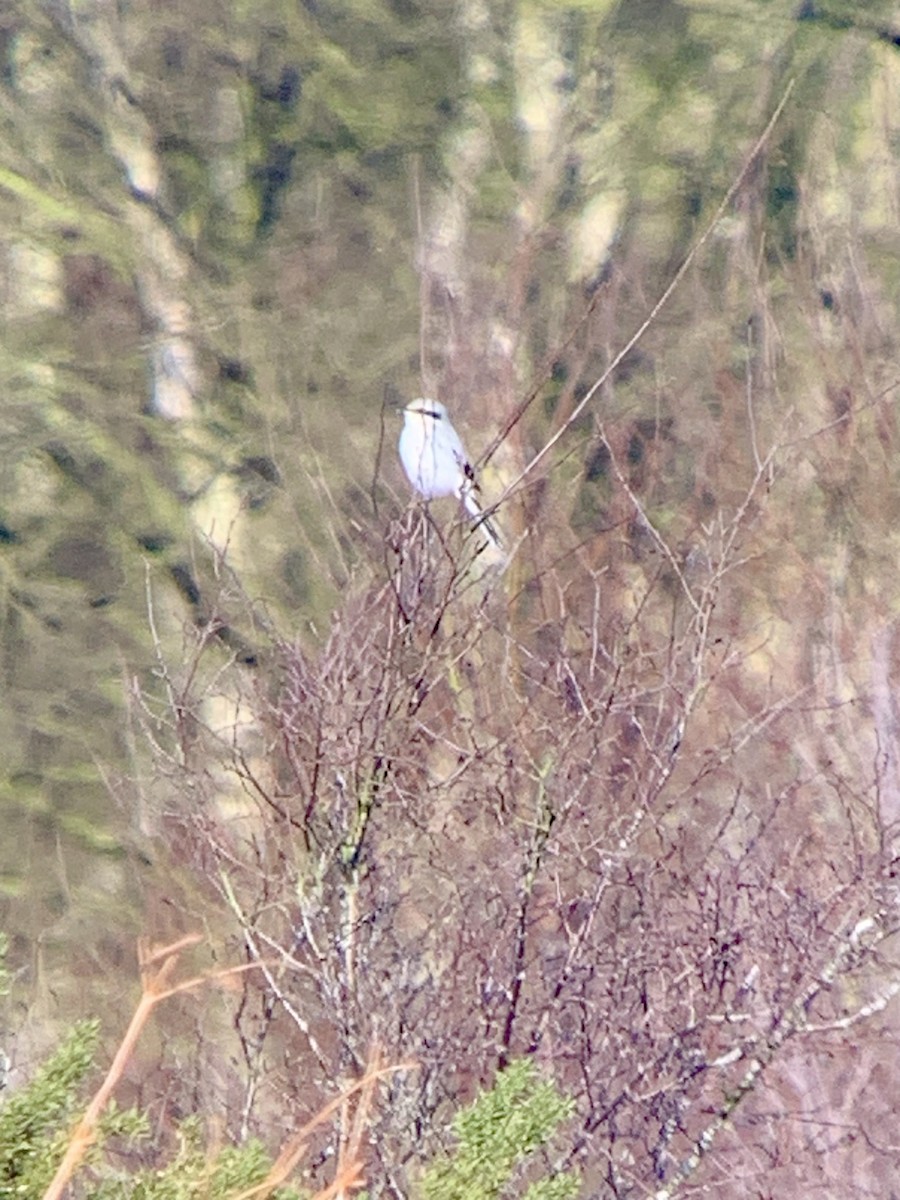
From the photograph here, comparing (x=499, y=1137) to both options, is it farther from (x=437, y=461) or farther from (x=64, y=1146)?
(x=437, y=461)

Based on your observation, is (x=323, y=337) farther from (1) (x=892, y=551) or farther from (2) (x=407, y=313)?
(1) (x=892, y=551)

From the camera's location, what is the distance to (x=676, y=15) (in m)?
9.18

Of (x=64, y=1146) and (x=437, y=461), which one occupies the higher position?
(x=437, y=461)

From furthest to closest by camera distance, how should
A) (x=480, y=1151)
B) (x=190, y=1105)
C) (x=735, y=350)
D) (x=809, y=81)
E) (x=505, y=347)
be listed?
(x=809, y=81)
(x=735, y=350)
(x=505, y=347)
(x=190, y=1105)
(x=480, y=1151)

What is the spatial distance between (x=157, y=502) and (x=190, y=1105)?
4.74 metres

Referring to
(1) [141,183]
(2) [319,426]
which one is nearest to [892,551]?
(2) [319,426]

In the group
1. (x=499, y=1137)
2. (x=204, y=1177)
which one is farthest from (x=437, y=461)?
(x=204, y=1177)

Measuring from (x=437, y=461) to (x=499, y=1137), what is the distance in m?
2.62

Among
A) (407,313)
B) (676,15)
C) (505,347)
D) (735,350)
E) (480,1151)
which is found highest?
(676,15)

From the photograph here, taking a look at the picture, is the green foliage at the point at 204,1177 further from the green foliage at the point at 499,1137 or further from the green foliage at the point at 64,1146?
the green foliage at the point at 499,1137

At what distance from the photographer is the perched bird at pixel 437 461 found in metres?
3.16

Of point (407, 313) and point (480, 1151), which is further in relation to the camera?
point (407, 313)

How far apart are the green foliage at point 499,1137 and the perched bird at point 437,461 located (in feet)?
4.33

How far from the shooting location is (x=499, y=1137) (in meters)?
1.76
